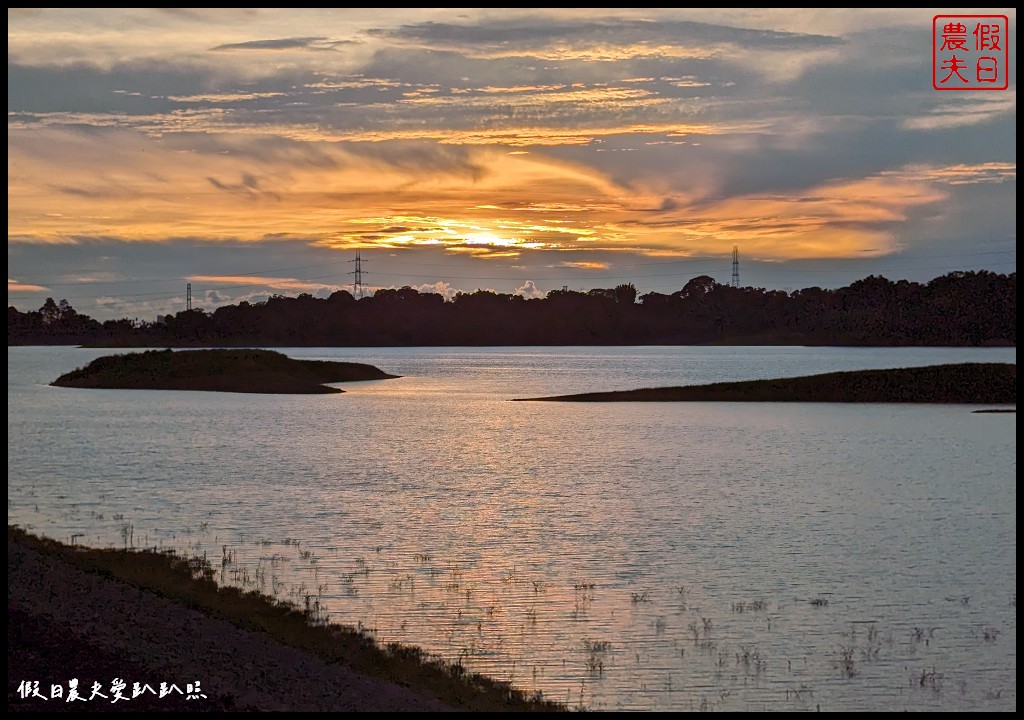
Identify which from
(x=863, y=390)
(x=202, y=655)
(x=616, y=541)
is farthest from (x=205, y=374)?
(x=202, y=655)

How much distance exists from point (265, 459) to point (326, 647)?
116 ft

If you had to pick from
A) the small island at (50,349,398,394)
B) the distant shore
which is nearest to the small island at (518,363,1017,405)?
the small island at (50,349,398,394)

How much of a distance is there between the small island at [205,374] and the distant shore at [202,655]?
104548mm

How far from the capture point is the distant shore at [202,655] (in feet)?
50.4

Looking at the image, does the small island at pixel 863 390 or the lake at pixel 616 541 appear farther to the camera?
the small island at pixel 863 390

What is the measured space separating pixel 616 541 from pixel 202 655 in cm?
1526

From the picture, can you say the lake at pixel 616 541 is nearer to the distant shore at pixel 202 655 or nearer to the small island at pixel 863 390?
the distant shore at pixel 202 655

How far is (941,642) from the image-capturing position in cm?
2020

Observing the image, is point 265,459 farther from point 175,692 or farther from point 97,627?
point 175,692

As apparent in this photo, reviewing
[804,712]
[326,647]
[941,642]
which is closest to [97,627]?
[326,647]

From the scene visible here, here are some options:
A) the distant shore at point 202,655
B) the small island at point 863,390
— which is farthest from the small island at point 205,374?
the distant shore at point 202,655

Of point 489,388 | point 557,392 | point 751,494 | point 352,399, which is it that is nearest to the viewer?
point 751,494

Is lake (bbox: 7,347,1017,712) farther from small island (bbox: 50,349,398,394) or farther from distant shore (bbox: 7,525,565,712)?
small island (bbox: 50,349,398,394)

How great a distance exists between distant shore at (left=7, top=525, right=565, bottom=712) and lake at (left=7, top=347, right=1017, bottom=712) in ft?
3.73
